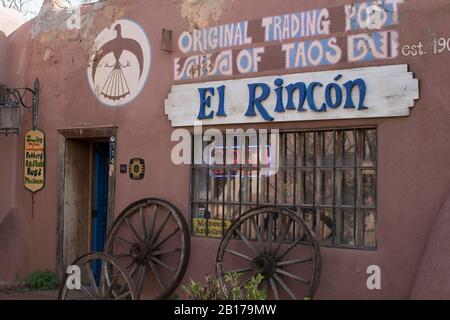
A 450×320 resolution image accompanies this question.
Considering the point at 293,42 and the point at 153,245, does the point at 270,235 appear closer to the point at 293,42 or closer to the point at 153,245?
the point at 153,245

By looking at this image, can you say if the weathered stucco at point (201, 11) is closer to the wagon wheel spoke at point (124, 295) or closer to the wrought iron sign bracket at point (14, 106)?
the wrought iron sign bracket at point (14, 106)

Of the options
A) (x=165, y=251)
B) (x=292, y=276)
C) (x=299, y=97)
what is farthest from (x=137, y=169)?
(x=292, y=276)

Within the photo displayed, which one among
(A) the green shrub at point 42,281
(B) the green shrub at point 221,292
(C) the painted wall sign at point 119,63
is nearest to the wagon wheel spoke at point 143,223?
A: (C) the painted wall sign at point 119,63

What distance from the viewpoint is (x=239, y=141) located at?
26.3 ft

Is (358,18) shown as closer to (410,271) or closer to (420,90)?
(420,90)

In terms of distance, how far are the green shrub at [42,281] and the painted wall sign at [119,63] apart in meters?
2.64

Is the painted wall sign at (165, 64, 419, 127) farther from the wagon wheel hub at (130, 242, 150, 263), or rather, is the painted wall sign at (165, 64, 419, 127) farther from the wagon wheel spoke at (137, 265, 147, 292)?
the wagon wheel spoke at (137, 265, 147, 292)

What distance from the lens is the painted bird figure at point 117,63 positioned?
29.7 feet

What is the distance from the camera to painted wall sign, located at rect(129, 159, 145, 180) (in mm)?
8789

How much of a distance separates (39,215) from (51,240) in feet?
1.48

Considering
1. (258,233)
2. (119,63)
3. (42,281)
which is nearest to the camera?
(258,233)

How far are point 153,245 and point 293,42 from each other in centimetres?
309

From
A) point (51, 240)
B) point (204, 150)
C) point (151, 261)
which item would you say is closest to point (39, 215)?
point (51, 240)
